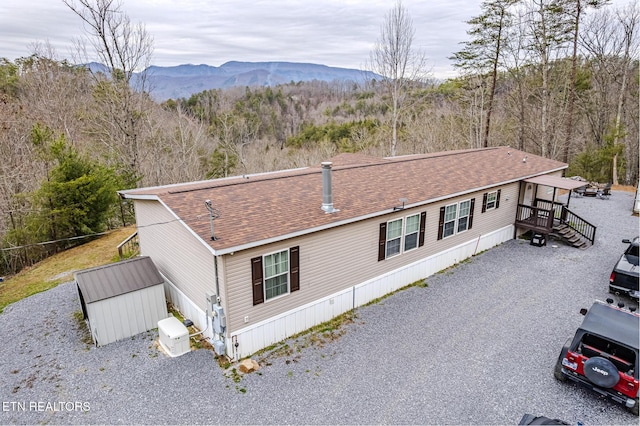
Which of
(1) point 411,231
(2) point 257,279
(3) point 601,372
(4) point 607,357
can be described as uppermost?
(1) point 411,231

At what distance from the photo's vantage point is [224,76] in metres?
108

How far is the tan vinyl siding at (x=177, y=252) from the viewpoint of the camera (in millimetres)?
8866

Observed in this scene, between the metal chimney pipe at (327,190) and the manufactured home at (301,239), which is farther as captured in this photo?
the metal chimney pipe at (327,190)

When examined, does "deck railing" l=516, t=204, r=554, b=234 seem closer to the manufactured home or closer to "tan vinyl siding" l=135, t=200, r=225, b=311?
the manufactured home

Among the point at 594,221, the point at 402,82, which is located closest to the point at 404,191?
the point at 594,221

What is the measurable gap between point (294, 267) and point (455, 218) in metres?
7.62

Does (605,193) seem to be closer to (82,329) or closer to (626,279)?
(626,279)

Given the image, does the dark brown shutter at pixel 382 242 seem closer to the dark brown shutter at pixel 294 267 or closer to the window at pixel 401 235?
the window at pixel 401 235

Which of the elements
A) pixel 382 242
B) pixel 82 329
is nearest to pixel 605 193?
pixel 382 242

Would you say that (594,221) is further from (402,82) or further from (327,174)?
(327,174)

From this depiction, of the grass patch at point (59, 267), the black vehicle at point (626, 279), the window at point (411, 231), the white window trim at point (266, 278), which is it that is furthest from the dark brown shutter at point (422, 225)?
the grass patch at point (59, 267)

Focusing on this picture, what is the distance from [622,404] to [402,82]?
71.8 feet

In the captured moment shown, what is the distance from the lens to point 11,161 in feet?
65.8

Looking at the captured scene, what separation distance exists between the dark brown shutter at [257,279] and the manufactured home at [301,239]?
2 cm
